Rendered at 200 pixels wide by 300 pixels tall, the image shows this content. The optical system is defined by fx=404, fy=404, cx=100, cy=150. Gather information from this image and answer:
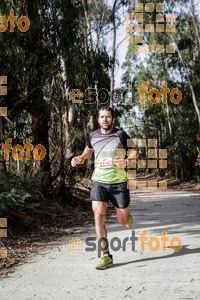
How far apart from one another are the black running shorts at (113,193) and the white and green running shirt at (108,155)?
0.17 feet

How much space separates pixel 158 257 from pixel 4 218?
256 centimetres

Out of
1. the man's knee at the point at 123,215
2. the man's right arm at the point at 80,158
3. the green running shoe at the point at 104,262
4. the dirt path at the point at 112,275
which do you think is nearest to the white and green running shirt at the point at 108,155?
the man's right arm at the point at 80,158

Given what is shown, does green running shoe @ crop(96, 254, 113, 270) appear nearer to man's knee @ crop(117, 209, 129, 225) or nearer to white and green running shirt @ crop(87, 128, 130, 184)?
man's knee @ crop(117, 209, 129, 225)

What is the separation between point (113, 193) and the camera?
Answer: 168 inches

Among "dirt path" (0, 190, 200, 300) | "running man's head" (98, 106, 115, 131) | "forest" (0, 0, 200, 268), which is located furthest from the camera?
"forest" (0, 0, 200, 268)

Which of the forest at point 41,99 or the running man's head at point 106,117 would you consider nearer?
the running man's head at point 106,117

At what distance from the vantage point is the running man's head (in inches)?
163

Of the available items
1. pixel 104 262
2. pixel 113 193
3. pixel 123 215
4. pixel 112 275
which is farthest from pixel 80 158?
pixel 112 275

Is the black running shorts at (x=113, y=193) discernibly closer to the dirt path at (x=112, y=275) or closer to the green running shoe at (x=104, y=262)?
the green running shoe at (x=104, y=262)

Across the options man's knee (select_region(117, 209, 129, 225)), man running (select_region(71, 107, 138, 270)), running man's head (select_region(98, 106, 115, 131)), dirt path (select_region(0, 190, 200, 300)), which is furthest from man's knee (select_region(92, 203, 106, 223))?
running man's head (select_region(98, 106, 115, 131))

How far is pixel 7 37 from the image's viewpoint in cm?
781

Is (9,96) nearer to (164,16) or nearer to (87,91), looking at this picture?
(87,91)

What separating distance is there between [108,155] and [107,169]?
5.9 inches

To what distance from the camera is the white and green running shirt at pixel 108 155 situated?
13.6 ft
